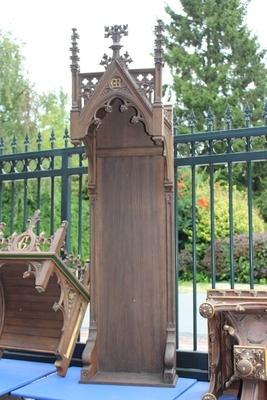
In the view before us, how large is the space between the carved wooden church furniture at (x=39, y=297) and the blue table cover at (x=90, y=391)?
205 mm

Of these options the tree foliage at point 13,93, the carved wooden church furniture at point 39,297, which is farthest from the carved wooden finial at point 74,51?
the tree foliage at point 13,93

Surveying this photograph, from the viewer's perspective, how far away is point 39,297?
3.80 metres

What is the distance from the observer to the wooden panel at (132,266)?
3.46m

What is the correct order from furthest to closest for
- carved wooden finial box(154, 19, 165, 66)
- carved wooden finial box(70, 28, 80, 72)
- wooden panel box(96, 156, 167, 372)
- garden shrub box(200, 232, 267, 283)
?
garden shrub box(200, 232, 267, 283) → wooden panel box(96, 156, 167, 372) → carved wooden finial box(70, 28, 80, 72) → carved wooden finial box(154, 19, 165, 66)

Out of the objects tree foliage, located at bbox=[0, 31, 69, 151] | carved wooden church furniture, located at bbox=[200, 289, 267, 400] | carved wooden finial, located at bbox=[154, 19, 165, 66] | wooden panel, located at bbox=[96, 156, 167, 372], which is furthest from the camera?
tree foliage, located at bbox=[0, 31, 69, 151]

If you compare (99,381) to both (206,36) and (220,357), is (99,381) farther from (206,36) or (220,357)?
(206,36)

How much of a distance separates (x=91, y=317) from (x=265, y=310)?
1.46 meters

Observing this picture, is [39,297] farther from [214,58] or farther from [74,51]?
[214,58]

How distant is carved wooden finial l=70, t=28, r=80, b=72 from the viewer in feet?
10.8

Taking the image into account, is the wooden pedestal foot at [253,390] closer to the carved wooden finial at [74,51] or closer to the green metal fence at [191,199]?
the green metal fence at [191,199]

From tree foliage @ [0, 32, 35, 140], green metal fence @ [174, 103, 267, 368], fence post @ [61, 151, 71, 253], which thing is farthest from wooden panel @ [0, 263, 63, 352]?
tree foliage @ [0, 32, 35, 140]

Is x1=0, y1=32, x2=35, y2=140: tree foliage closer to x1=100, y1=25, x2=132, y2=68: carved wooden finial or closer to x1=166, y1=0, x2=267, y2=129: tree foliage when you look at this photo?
x1=166, y1=0, x2=267, y2=129: tree foliage

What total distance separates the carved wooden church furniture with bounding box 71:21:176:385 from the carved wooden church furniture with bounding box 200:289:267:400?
59cm

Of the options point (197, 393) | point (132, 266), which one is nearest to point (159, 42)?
point (132, 266)
